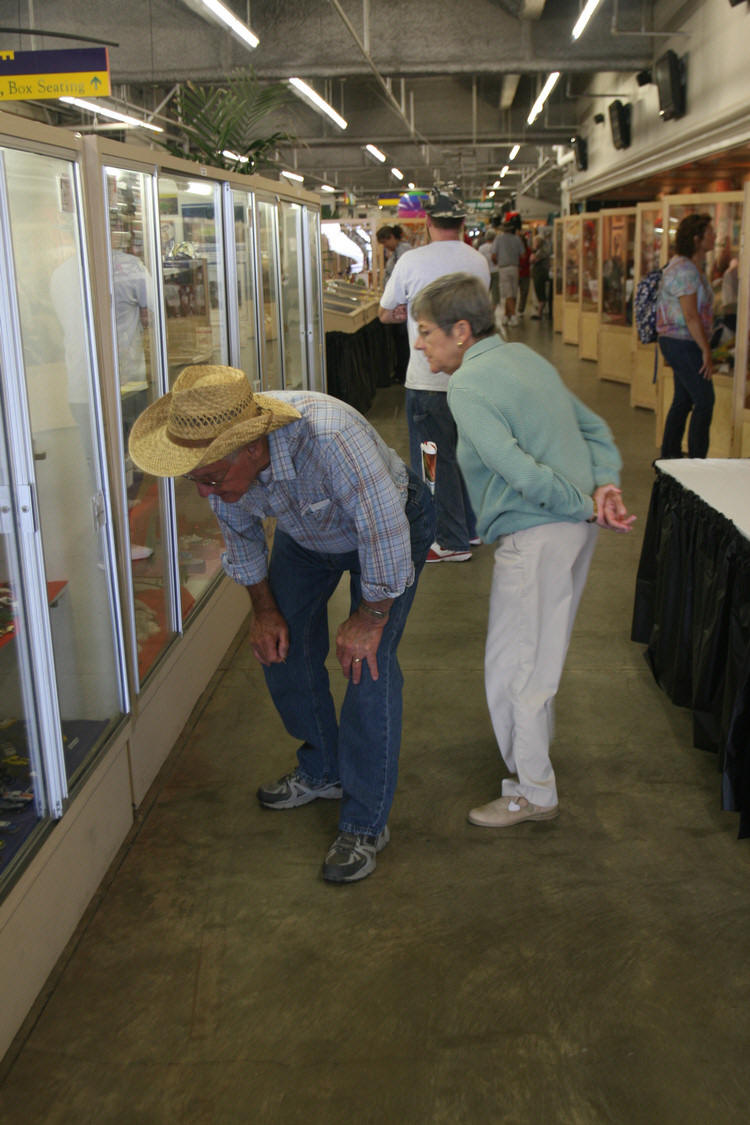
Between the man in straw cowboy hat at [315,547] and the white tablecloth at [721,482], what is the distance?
108cm

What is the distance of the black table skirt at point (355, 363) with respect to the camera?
10438 millimetres

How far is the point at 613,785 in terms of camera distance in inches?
133

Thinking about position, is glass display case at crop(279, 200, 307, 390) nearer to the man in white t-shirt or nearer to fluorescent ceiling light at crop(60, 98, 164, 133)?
the man in white t-shirt

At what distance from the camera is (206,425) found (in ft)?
7.39

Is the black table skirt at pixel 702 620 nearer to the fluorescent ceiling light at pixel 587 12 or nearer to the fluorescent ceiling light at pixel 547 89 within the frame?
the fluorescent ceiling light at pixel 587 12

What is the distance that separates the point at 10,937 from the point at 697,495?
8.23 feet

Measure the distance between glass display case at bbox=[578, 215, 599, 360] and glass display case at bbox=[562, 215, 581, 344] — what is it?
0.70m

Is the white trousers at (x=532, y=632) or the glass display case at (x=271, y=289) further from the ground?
the glass display case at (x=271, y=289)

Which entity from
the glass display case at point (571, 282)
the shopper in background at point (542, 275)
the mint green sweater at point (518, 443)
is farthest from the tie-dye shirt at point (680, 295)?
the shopper in background at point (542, 275)

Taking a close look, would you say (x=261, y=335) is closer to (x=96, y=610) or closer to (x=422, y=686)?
(x=422, y=686)

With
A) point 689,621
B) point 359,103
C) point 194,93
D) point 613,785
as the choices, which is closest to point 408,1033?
point 613,785

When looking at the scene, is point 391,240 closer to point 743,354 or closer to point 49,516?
point 743,354

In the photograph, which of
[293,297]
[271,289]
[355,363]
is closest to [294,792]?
[271,289]

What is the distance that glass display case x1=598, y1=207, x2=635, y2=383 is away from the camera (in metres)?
12.4
